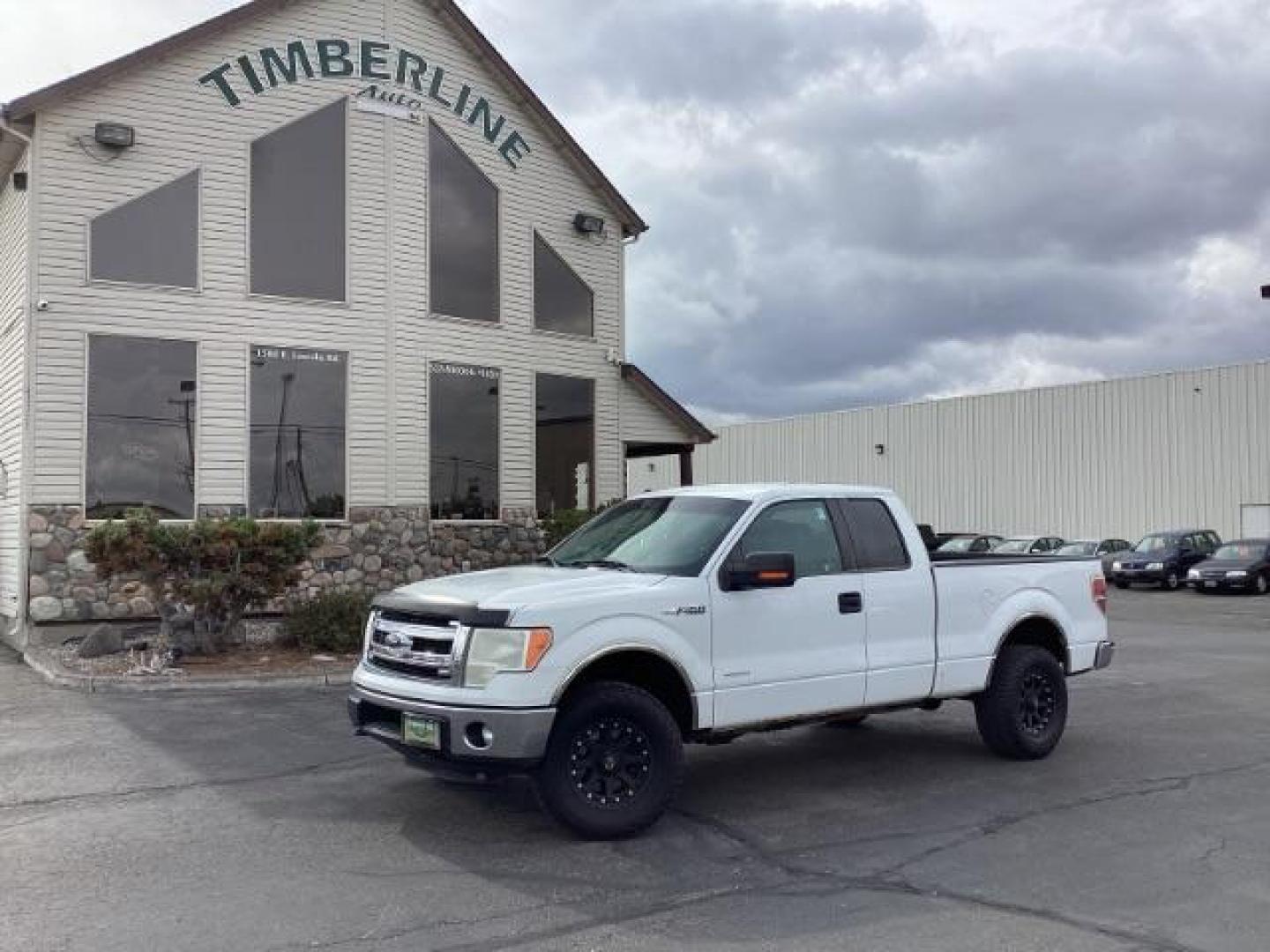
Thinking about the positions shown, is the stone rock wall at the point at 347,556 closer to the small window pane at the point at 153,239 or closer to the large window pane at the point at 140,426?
the large window pane at the point at 140,426

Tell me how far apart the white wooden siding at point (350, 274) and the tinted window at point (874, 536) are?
989 centimetres

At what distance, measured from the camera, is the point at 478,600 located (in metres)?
6.17

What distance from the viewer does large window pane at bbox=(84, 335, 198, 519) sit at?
14.4 m

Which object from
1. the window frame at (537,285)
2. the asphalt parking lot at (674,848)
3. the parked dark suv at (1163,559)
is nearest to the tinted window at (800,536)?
the asphalt parking lot at (674,848)

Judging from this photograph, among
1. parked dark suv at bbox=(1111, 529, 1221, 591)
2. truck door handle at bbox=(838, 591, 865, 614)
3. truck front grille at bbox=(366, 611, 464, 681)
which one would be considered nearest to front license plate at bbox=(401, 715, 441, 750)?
truck front grille at bbox=(366, 611, 464, 681)

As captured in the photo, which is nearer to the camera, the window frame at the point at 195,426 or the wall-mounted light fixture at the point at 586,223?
the window frame at the point at 195,426

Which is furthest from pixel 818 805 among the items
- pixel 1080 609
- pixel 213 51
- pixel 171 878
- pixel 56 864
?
pixel 213 51

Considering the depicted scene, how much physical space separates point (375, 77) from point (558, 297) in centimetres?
427

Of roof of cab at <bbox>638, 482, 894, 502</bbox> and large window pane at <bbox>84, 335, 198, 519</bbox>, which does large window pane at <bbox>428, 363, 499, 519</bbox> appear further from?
roof of cab at <bbox>638, 482, 894, 502</bbox>

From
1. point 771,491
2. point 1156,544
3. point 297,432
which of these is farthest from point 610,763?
point 1156,544

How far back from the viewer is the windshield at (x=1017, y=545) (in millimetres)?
32344

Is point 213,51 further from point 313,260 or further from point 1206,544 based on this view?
point 1206,544

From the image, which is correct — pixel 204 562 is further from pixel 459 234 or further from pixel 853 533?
pixel 853 533

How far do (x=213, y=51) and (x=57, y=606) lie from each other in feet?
24.9
